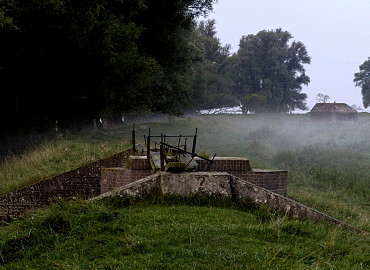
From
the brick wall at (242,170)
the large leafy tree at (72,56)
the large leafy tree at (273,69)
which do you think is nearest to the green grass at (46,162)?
the large leafy tree at (72,56)

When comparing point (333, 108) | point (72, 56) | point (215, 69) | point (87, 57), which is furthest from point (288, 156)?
point (215, 69)

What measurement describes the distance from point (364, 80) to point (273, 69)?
19641 mm

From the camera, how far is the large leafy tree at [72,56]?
49.0 feet

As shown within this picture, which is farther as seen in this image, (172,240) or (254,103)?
(254,103)

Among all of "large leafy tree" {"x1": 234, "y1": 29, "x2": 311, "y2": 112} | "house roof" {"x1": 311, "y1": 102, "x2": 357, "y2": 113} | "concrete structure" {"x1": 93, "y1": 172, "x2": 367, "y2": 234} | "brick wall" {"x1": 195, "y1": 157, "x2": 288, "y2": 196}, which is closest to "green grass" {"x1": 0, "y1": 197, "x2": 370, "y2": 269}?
"concrete structure" {"x1": 93, "y1": 172, "x2": 367, "y2": 234}

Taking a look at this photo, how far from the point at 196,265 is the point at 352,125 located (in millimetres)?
44934

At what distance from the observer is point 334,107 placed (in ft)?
166

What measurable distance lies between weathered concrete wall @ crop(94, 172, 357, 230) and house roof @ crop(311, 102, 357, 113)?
47.0m

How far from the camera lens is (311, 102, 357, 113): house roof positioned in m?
50.4

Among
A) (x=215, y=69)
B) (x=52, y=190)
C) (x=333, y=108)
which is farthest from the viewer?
(x=215, y=69)

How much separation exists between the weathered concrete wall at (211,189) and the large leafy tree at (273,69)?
63475 mm

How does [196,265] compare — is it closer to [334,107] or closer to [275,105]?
[334,107]

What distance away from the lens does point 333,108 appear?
5050cm

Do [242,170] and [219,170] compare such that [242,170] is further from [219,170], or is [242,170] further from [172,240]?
[172,240]
